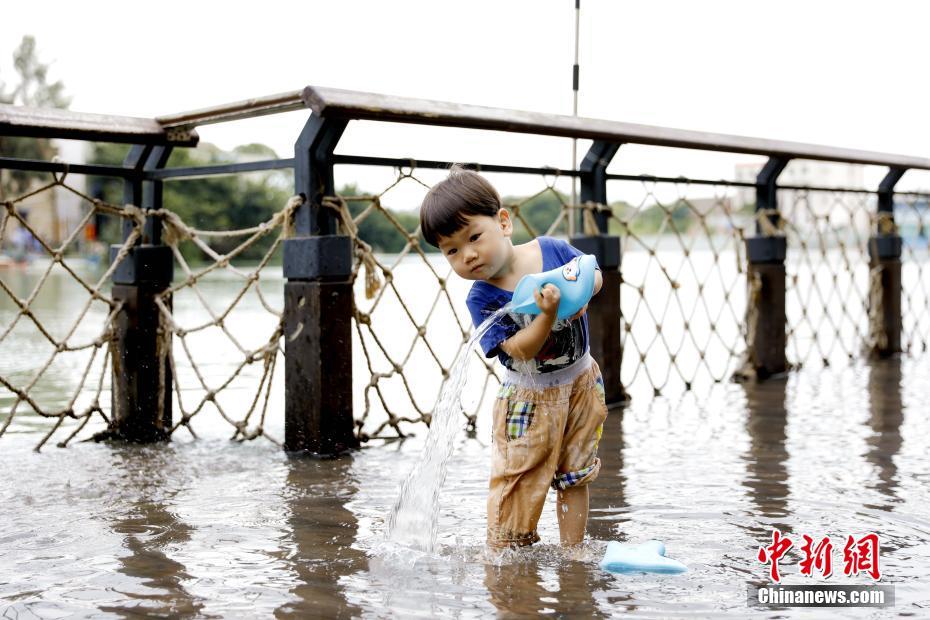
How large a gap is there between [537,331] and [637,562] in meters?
0.47

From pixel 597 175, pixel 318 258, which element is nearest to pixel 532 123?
pixel 597 175

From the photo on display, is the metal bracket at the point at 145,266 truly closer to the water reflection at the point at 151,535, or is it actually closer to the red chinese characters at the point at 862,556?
the water reflection at the point at 151,535

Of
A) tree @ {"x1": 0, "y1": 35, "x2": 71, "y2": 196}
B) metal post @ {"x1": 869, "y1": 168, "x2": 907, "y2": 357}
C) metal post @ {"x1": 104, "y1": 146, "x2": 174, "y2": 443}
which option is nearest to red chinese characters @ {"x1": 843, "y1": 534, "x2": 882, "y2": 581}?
metal post @ {"x1": 104, "y1": 146, "x2": 174, "y2": 443}

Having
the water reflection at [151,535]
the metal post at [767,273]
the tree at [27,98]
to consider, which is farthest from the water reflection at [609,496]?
the tree at [27,98]

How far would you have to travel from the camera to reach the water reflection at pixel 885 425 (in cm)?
275

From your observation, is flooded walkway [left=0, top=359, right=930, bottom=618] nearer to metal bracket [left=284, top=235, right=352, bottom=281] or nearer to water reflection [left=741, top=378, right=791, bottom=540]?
water reflection [left=741, top=378, right=791, bottom=540]

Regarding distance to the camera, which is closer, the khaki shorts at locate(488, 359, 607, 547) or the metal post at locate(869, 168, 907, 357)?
the khaki shorts at locate(488, 359, 607, 547)

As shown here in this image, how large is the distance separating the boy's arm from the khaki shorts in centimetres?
14

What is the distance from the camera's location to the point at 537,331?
1.98m

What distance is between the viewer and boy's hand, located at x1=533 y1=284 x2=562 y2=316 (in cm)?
192

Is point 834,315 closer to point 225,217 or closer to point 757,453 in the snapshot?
point 757,453

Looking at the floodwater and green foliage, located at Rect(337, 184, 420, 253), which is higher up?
green foliage, located at Rect(337, 184, 420, 253)

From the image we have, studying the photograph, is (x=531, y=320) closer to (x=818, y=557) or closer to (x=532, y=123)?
(x=818, y=557)

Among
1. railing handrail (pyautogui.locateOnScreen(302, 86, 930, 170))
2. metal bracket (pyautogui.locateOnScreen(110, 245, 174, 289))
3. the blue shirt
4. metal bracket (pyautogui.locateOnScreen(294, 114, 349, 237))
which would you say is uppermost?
railing handrail (pyautogui.locateOnScreen(302, 86, 930, 170))
